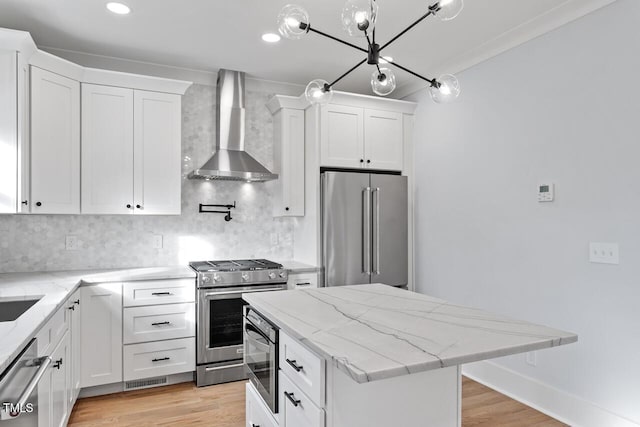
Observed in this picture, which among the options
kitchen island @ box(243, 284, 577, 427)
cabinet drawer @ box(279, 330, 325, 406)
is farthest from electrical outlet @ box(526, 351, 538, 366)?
cabinet drawer @ box(279, 330, 325, 406)

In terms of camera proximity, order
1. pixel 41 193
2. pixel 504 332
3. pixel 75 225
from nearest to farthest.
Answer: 1. pixel 504 332
2. pixel 41 193
3. pixel 75 225

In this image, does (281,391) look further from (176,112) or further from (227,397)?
(176,112)

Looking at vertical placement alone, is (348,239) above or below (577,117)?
below

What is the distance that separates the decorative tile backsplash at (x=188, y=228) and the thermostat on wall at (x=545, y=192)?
7.70ft

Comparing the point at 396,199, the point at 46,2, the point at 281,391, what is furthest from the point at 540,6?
the point at 46,2

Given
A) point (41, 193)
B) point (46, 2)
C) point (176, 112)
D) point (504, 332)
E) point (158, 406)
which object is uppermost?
point (46, 2)

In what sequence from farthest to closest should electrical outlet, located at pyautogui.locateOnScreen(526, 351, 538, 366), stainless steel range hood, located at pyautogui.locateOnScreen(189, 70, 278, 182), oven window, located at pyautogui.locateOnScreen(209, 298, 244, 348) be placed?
stainless steel range hood, located at pyautogui.locateOnScreen(189, 70, 278, 182)
oven window, located at pyautogui.locateOnScreen(209, 298, 244, 348)
electrical outlet, located at pyautogui.locateOnScreen(526, 351, 538, 366)

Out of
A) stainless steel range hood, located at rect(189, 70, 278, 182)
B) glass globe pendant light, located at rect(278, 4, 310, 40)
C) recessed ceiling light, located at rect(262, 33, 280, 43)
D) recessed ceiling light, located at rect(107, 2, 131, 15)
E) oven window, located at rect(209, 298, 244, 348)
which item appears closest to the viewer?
glass globe pendant light, located at rect(278, 4, 310, 40)

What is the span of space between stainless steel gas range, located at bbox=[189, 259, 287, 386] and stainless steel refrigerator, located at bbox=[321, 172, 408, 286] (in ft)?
1.90

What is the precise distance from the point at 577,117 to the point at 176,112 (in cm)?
306

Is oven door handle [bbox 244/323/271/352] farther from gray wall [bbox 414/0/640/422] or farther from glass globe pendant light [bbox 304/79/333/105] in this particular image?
gray wall [bbox 414/0/640/422]

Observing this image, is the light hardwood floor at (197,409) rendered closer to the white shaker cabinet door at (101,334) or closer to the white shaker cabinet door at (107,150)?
the white shaker cabinet door at (101,334)

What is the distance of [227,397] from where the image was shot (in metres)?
3.17

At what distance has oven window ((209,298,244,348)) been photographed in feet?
11.2
